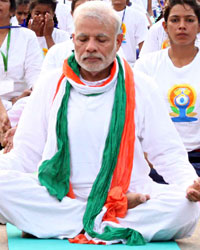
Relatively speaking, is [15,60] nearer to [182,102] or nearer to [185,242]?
[182,102]

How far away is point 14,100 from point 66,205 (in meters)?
3.15

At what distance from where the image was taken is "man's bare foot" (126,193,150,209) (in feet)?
16.5

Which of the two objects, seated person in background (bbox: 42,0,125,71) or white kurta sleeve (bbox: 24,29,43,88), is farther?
white kurta sleeve (bbox: 24,29,43,88)

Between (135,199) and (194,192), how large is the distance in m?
0.42

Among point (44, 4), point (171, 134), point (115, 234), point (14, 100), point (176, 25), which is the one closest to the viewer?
point (115, 234)

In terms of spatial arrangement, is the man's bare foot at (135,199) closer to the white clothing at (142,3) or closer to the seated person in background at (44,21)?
the seated person in background at (44,21)

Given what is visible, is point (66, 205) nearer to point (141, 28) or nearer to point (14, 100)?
point (14, 100)

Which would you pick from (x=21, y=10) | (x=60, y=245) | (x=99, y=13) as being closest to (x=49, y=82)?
(x=99, y=13)

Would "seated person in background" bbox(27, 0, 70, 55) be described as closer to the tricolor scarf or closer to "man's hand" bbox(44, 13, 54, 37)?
"man's hand" bbox(44, 13, 54, 37)

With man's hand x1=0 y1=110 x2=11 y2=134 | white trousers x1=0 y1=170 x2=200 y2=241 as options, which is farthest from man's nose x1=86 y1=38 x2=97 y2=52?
man's hand x1=0 y1=110 x2=11 y2=134

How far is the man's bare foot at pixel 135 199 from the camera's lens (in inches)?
198

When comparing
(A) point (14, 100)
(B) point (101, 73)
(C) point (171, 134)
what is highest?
(B) point (101, 73)

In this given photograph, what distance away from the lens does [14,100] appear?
800 cm

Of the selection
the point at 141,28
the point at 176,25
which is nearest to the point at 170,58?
the point at 176,25
